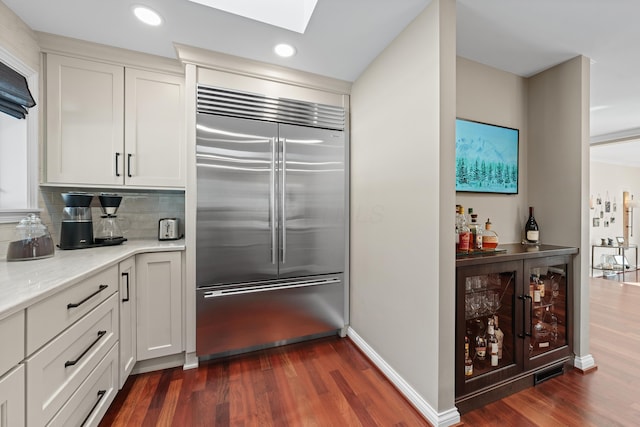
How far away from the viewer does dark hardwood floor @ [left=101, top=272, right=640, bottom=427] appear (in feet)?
4.77

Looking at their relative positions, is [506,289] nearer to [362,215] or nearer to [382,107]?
[362,215]

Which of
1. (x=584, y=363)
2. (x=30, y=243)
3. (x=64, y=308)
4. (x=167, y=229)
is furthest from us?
(x=167, y=229)

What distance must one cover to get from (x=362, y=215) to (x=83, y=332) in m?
1.91

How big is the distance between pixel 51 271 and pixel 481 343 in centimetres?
252

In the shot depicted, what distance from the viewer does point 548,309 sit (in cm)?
196

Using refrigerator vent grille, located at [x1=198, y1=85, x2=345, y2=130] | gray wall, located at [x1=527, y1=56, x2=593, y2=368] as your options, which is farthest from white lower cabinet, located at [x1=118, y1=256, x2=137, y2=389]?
gray wall, located at [x1=527, y1=56, x2=593, y2=368]

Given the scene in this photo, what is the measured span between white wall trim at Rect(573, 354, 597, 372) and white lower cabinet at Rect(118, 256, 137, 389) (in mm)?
3251

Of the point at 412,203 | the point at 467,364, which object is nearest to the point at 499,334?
the point at 467,364

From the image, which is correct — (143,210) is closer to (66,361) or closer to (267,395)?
(66,361)

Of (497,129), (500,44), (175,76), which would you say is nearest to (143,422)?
(175,76)

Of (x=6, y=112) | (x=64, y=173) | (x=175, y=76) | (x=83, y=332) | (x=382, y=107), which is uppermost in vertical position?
(x=175, y=76)

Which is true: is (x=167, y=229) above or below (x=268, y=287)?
above

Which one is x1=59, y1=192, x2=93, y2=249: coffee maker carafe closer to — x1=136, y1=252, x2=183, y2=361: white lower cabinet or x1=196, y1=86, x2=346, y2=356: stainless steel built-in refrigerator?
x1=136, y1=252, x2=183, y2=361: white lower cabinet

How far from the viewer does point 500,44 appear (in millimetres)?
1823
